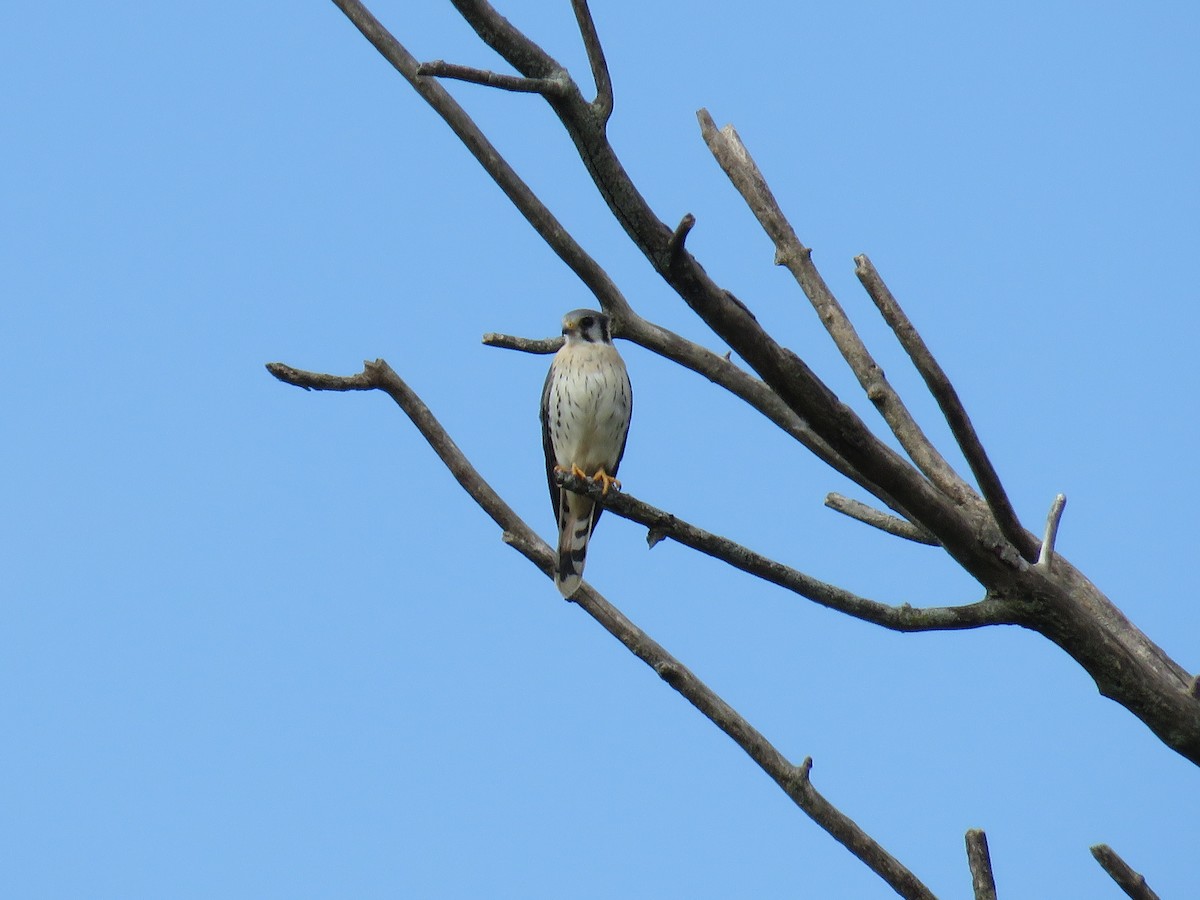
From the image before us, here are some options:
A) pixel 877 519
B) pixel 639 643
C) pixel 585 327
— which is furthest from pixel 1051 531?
pixel 585 327

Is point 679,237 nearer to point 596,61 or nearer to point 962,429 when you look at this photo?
point 596,61

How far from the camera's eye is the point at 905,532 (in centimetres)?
364

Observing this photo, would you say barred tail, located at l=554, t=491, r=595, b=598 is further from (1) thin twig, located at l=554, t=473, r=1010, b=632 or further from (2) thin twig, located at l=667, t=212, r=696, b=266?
(2) thin twig, located at l=667, t=212, r=696, b=266

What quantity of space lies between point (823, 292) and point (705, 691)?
3.94 ft

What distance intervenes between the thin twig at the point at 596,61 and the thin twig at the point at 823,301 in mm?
1224

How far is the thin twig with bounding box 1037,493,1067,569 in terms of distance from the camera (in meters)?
2.74

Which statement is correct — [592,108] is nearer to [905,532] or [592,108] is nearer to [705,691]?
[705,691]

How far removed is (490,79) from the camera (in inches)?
94.2

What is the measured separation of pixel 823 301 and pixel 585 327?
2.43 metres

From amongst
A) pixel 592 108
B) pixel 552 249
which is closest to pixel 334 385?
pixel 552 249

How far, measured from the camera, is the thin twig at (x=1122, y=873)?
2.59 m

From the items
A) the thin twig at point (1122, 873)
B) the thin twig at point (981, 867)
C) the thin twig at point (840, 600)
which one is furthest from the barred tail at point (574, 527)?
the thin twig at point (1122, 873)

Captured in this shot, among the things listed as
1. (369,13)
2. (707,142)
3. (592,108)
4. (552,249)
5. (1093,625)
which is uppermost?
(369,13)

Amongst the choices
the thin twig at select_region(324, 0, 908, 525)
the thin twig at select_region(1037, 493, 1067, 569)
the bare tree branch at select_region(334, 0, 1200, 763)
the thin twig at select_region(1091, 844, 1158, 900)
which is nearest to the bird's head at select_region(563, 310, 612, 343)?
the thin twig at select_region(324, 0, 908, 525)
